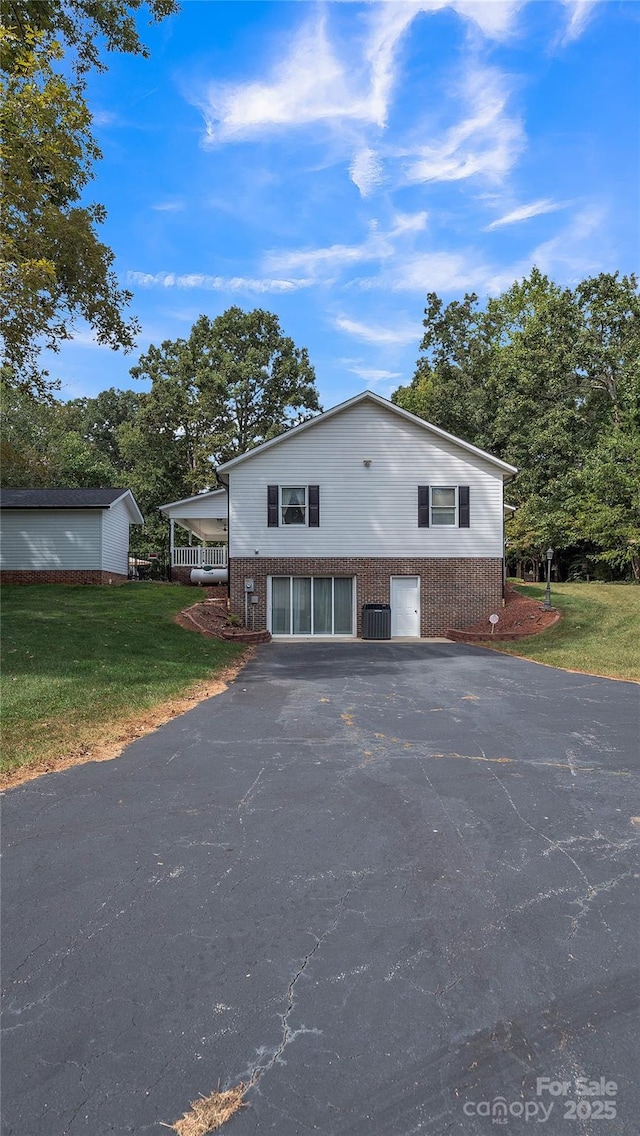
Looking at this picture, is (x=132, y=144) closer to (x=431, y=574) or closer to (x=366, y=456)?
(x=366, y=456)

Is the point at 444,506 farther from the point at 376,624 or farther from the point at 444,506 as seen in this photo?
the point at 376,624

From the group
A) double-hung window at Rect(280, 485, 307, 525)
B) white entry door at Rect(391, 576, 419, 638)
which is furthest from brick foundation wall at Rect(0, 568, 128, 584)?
white entry door at Rect(391, 576, 419, 638)

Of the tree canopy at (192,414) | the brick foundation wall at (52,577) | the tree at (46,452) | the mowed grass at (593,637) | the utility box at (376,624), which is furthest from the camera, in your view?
the tree canopy at (192,414)

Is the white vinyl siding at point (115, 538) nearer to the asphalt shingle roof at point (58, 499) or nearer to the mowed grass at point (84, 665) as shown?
the asphalt shingle roof at point (58, 499)

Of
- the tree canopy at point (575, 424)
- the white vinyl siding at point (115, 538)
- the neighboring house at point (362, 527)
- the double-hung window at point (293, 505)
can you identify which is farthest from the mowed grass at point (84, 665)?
the tree canopy at point (575, 424)

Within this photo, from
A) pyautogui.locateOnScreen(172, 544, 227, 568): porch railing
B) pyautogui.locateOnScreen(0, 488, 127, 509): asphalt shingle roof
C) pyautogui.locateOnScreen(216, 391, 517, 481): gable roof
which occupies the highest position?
pyautogui.locateOnScreen(216, 391, 517, 481): gable roof

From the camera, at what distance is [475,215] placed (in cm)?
1542

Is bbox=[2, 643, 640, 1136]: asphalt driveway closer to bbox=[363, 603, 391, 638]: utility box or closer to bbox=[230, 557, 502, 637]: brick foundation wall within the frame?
bbox=[363, 603, 391, 638]: utility box

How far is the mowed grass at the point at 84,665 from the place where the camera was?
21.3 feet

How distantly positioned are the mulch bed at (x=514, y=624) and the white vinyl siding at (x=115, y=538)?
14693mm

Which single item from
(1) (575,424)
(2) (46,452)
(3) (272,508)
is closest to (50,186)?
(3) (272,508)

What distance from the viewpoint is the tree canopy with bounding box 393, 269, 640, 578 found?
26047 mm

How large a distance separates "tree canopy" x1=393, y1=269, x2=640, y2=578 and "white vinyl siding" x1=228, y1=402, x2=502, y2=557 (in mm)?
10038

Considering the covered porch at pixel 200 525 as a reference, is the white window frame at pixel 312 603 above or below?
below
